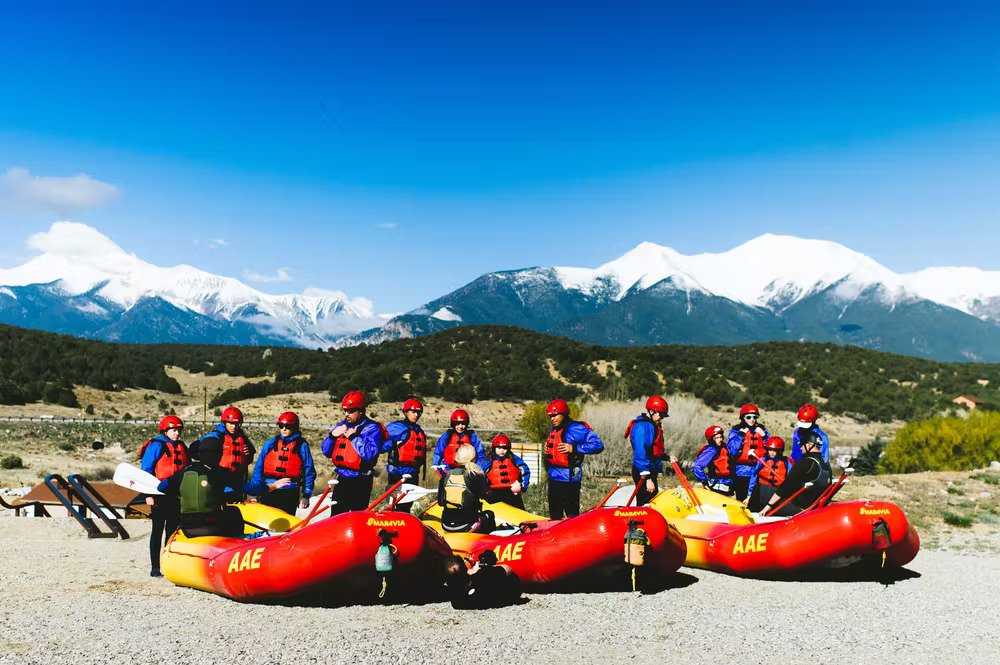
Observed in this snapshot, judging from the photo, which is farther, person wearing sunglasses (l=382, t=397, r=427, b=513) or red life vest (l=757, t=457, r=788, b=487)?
red life vest (l=757, t=457, r=788, b=487)

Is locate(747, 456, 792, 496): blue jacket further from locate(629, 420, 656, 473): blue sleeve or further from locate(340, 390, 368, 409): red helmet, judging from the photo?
locate(340, 390, 368, 409): red helmet

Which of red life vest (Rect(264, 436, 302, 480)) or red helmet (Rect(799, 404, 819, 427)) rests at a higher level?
red helmet (Rect(799, 404, 819, 427))

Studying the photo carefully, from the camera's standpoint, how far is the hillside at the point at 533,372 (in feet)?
183

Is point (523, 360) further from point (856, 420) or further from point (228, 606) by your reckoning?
point (228, 606)

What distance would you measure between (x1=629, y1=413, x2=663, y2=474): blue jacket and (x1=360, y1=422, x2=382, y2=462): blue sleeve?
123 inches

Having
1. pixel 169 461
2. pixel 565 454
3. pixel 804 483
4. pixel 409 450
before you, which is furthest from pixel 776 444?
pixel 169 461

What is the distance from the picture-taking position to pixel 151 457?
359 inches

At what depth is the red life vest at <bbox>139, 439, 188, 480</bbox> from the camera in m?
9.14

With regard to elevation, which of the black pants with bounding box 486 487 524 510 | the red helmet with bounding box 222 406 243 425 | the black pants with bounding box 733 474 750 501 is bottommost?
A: the black pants with bounding box 733 474 750 501

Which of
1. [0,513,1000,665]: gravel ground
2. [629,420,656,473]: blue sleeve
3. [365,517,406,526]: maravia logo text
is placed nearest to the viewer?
[0,513,1000,665]: gravel ground

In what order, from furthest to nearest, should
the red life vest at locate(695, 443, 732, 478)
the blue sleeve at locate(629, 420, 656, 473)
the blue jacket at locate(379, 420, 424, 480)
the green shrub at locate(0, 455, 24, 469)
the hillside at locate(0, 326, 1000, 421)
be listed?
the hillside at locate(0, 326, 1000, 421), the green shrub at locate(0, 455, 24, 469), the red life vest at locate(695, 443, 732, 478), the blue sleeve at locate(629, 420, 656, 473), the blue jacket at locate(379, 420, 424, 480)

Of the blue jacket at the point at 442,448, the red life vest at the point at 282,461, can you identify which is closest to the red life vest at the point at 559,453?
the blue jacket at the point at 442,448

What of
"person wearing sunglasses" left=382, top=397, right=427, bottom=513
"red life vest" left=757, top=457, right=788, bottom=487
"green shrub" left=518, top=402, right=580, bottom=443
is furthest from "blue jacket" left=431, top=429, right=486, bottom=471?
"green shrub" left=518, top=402, right=580, bottom=443

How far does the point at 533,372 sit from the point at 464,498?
181ft
